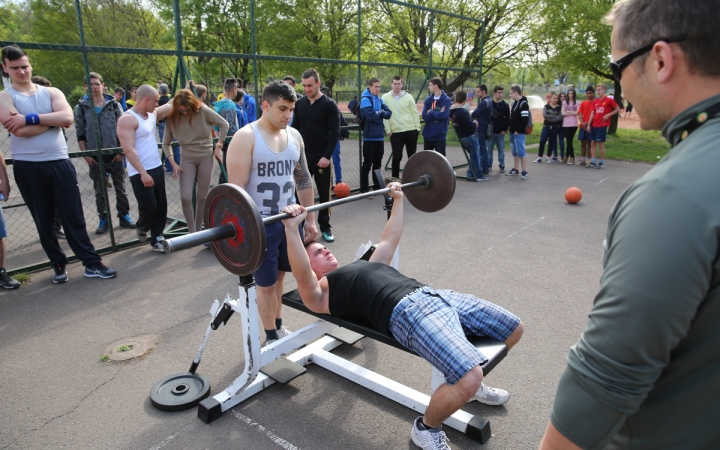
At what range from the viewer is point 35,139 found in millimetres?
4238

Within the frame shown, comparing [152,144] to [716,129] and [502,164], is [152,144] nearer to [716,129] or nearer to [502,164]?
[716,129]

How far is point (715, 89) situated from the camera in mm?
845

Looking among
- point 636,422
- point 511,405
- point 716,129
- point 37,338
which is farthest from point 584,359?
point 37,338

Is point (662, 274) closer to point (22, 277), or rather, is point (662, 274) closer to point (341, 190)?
point (22, 277)

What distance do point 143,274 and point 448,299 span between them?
345 cm

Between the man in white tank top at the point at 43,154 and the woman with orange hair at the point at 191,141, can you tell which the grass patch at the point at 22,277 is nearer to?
the man in white tank top at the point at 43,154

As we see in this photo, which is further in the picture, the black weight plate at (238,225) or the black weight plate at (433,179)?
the black weight plate at (433,179)

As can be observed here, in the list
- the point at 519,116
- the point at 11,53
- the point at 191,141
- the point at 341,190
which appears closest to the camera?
the point at 11,53

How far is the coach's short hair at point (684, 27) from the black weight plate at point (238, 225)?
1.65 m

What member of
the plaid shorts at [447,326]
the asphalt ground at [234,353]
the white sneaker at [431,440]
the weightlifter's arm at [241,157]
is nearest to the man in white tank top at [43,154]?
the asphalt ground at [234,353]

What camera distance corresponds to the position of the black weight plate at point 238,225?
7.36 feet

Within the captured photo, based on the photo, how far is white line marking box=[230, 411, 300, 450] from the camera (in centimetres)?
254

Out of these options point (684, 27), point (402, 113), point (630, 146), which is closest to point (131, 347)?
point (684, 27)

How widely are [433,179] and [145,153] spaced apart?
124 inches
